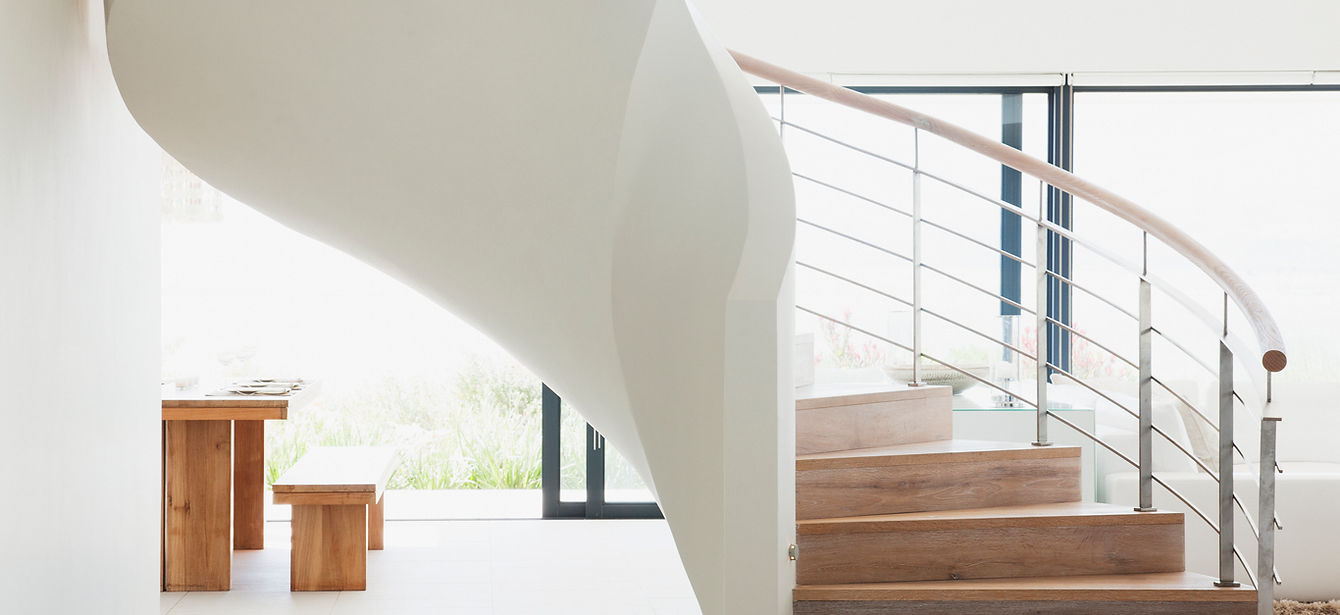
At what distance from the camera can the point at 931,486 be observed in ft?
9.84

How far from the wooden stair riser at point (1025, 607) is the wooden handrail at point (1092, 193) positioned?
676 millimetres

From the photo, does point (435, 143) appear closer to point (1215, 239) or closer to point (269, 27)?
point (269, 27)

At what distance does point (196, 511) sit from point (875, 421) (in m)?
2.55

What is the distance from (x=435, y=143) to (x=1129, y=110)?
456cm

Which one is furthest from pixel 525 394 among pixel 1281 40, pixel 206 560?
pixel 1281 40

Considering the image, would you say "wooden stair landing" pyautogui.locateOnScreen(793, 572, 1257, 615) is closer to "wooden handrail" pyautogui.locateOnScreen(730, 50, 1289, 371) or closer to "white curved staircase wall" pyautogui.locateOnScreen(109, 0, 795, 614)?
"white curved staircase wall" pyautogui.locateOnScreen(109, 0, 795, 614)

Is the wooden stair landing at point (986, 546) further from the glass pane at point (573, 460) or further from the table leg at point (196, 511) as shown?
the glass pane at point (573, 460)

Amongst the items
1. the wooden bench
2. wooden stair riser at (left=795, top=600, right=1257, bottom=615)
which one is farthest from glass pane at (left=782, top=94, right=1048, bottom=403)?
wooden stair riser at (left=795, top=600, right=1257, bottom=615)

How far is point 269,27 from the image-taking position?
1.73 metres

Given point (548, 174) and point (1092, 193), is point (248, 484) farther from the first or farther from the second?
point (1092, 193)

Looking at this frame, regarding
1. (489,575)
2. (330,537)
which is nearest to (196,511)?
(330,537)

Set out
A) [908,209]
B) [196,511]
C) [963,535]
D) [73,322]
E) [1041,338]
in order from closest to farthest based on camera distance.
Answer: [73,322] < [963,535] < [1041,338] < [196,511] < [908,209]

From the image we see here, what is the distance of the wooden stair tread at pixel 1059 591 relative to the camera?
2650 millimetres

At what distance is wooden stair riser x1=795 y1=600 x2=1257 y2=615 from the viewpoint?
104 inches
